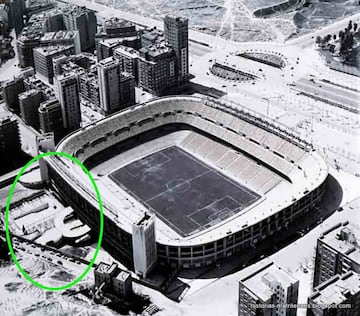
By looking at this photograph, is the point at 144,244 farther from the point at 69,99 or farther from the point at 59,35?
the point at 59,35

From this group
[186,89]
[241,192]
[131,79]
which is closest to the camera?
[241,192]

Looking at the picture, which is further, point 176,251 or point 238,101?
point 238,101

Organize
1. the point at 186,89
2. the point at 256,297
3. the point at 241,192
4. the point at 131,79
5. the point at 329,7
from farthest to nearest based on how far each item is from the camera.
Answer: the point at 329,7, the point at 186,89, the point at 131,79, the point at 241,192, the point at 256,297

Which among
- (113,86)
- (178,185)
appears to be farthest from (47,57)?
(178,185)

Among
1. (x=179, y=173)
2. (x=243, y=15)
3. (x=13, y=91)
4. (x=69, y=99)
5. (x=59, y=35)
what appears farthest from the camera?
(x=243, y=15)

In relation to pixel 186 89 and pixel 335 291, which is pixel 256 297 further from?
pixel 186 89

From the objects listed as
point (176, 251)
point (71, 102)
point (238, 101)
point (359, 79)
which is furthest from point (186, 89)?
point (176, 251)

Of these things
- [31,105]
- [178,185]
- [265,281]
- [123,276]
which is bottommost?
[178,185]
